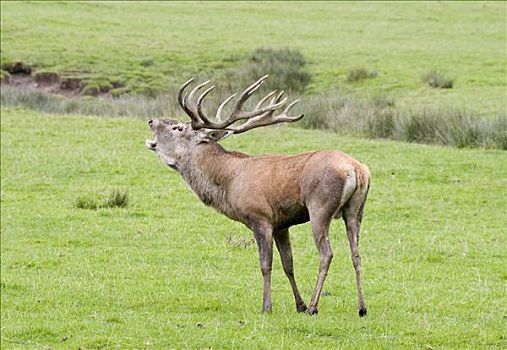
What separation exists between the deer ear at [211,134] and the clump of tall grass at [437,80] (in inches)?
820

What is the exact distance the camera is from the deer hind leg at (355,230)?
955 cm

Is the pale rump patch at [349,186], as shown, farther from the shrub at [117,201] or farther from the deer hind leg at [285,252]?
the shrub at [117,201]

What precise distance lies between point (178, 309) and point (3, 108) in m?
18.1

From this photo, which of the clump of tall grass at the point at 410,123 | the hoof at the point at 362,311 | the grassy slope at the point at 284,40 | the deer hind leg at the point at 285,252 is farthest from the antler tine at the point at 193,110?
the grassy slope at the point at 284,40

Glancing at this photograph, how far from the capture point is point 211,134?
11.1m

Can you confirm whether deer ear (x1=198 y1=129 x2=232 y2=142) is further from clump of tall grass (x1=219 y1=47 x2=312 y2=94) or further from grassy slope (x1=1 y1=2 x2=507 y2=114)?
clump of tall grass (x1=219 y1=47 x2=312 y2=94)

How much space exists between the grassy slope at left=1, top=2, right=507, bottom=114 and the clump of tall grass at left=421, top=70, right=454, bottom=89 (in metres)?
0.42

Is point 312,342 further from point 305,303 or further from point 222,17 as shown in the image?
point 222,17

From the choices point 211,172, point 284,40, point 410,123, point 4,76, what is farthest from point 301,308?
point 284,40

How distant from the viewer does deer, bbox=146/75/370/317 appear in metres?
9.46

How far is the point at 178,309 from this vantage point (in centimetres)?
1045

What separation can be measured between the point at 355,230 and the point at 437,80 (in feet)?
73.4

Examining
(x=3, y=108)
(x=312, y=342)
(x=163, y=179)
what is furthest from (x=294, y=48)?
(x=312, y=342)

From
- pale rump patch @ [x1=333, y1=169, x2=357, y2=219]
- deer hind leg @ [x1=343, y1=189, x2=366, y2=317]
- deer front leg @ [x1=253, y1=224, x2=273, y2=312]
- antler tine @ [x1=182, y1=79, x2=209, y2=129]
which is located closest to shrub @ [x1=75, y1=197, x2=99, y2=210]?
antler tine @ [x1=182, y1=79, x2=209, y2=129]
